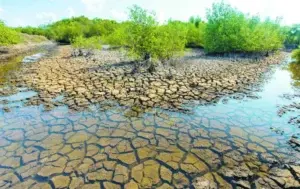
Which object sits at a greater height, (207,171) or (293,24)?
(293,24)

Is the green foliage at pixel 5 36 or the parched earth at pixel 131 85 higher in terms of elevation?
the green foliage at pixel 5 36

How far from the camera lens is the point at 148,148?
5.12m

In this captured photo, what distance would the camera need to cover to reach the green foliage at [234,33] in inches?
769

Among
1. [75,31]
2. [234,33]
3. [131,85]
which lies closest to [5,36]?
[131,85]

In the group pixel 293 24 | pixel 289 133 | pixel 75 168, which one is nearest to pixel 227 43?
pixel 289 133

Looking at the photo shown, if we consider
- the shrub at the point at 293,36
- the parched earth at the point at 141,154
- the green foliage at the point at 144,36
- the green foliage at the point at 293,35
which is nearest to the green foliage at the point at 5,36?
the green foliage at the point at 144,36

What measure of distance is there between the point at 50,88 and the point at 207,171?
7.89 meters

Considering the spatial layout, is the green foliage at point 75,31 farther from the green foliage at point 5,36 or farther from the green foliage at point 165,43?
the green foliage at point 165,43

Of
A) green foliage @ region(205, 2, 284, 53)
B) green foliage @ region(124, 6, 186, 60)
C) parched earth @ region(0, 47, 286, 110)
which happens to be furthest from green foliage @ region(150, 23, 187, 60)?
green foliage @ region(205, 2, 284, 53)

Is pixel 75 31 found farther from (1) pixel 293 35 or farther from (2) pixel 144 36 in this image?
(1) pixel 293 35

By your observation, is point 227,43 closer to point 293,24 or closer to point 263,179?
point 263,179

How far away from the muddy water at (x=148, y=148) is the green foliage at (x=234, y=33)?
13678 millimetres

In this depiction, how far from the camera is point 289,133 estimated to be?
584 centimetres

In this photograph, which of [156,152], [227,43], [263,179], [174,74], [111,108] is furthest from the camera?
[227,43]
